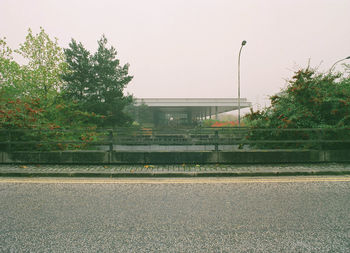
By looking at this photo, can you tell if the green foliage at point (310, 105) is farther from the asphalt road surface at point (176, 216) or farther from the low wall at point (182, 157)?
the asphalt road surface at point (176, 216)

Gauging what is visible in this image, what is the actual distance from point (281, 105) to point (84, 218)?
26.7 ft

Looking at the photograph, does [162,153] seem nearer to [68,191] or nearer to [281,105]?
[68,191]

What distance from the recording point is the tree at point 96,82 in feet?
89.1


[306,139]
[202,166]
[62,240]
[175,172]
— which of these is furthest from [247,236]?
[306,139]

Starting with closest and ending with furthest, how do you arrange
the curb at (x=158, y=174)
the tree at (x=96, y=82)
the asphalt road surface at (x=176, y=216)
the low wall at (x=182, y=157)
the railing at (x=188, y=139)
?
1. the asphalt road surface at (x=176, y=216)
2. the curb at (x=158, y=174)
3. the low wall at (x=182, y=157)
4. the railing at (x=188, y=139)
5. the tree at (x=96, y=82)

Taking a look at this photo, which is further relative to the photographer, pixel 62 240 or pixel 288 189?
pixel 288 189

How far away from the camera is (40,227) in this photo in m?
3.30

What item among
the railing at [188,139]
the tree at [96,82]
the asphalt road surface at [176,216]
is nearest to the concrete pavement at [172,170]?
the asphalt road surface at [176,216]

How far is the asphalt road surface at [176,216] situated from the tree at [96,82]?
22606mm

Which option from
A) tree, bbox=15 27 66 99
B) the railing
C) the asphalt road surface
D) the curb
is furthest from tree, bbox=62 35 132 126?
the asphalt road surface

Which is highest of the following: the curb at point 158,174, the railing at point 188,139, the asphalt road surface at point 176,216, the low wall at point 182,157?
the railing at point 188,139

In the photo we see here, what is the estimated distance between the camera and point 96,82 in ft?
90.8

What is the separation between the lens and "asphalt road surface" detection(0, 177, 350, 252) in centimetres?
284

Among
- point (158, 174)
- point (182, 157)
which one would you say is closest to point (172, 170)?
point (158, 174)
